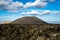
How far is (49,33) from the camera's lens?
206 feet

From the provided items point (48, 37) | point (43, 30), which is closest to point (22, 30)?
point (43, 30)

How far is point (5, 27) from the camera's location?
72188 mm

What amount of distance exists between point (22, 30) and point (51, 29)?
501 inches

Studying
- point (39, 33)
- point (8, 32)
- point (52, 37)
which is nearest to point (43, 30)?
point (39, 33)

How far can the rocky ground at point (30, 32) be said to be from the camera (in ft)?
200

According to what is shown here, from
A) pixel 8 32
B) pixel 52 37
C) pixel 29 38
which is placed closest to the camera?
pixel 52 37

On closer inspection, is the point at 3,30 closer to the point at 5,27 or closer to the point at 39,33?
the point at 5,27

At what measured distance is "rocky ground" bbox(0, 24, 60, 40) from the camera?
6104cm

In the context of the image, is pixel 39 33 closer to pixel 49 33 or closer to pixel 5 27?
pixel 49 33

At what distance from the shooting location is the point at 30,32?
6888cm

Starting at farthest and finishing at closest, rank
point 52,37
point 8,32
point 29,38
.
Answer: point 8,32 < point 29,38 < point 52,37

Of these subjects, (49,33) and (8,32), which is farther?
(8,32)

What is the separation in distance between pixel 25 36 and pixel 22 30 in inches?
203

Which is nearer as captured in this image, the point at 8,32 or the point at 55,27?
the point at 55,27
